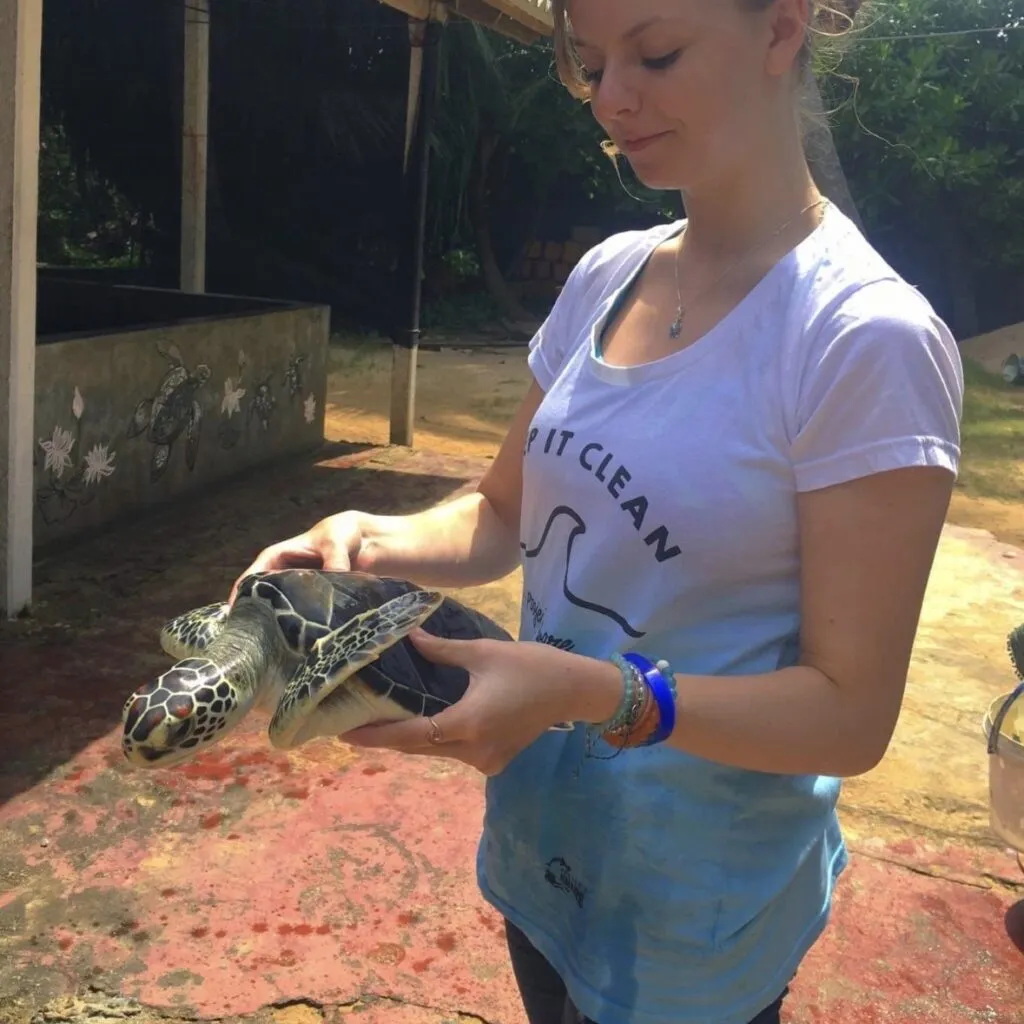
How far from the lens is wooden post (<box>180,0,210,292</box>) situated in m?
6.43

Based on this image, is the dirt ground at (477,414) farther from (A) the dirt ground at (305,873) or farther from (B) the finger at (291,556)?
(B) the finger at (291,556)

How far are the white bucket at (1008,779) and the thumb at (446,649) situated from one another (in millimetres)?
1911

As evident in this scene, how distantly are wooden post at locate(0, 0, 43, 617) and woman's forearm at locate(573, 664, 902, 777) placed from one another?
3306 mm

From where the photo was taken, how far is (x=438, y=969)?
7.04 ft

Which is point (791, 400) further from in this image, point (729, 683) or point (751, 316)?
point (729, 683)

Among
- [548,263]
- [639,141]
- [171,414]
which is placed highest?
[548,263]

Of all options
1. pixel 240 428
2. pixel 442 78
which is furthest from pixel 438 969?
pixel 442 78

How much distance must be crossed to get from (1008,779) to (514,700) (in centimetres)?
198

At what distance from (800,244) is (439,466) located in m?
5.58

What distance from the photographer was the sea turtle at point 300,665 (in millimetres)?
1070

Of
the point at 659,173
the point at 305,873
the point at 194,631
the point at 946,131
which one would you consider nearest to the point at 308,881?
the point at 305,873

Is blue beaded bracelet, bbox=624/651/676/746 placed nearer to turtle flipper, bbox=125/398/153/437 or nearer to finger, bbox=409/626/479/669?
finger, bbox=409/626/479/669

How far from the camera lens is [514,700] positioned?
34.2 inches

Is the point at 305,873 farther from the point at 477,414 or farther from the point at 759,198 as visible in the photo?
the point at 477,414
